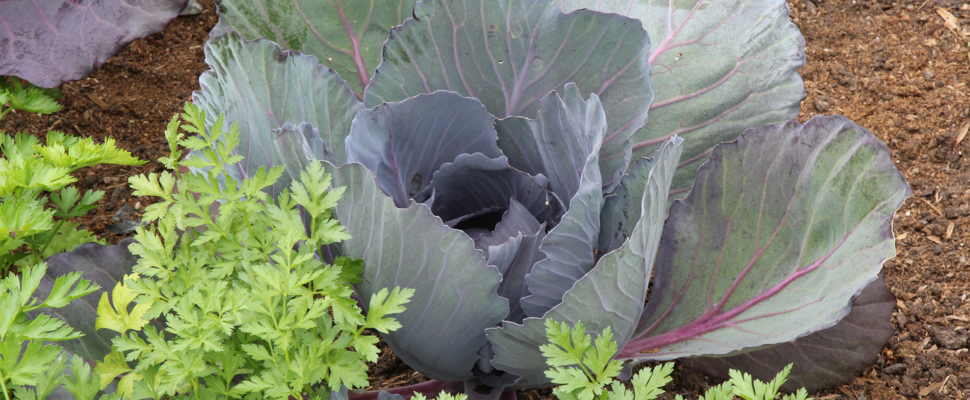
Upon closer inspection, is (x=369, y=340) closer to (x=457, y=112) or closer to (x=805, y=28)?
(x=457, y=112)

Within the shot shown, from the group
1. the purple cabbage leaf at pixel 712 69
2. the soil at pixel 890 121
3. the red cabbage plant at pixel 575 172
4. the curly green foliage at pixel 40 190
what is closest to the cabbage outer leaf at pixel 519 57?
the red cabbage plant at pixel 575 172

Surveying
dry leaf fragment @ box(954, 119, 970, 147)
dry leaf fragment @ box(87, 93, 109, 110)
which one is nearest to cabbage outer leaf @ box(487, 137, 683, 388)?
dry leaf fragment @ box(954, 119, 970, 147)

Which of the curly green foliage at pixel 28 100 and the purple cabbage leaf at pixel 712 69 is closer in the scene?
the purple cabbage leaf at pixel 712 69

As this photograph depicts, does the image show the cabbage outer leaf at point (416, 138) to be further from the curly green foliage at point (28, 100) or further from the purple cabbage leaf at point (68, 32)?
the curly green foliage at point (28, 100)

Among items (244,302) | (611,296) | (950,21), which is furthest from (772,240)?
(950,21)

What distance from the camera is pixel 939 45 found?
7.27ft

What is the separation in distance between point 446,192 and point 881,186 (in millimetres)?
929

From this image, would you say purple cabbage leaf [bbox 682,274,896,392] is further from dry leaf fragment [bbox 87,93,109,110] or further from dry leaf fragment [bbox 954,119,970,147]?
dry leaf fragment [bbox 87,93,109,110]

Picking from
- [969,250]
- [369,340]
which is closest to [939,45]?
[969,250]

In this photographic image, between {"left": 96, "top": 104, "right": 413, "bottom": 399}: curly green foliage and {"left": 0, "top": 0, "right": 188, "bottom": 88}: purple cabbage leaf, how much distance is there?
0.85 metres

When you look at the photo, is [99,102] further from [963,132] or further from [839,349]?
[963,132]

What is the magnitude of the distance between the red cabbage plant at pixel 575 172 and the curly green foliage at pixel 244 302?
11 cm

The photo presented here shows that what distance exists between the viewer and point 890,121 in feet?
6.87

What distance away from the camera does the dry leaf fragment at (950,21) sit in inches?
87.8
